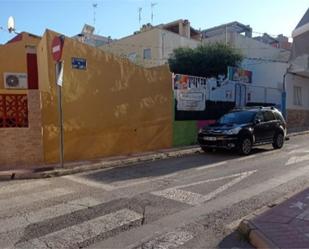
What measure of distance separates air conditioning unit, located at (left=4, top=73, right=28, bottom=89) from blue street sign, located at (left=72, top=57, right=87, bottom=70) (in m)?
2.78

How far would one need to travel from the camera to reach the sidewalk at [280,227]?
4.90 metres

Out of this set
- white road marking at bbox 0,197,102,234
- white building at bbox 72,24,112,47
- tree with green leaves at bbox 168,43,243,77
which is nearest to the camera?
white road marking at bbox 0,197,102,234

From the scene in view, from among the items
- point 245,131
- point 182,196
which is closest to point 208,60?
point 245,131

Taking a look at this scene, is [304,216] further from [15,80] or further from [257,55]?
[257,55]

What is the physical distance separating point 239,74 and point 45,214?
797 inches

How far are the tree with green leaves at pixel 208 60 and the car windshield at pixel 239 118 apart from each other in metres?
12.9

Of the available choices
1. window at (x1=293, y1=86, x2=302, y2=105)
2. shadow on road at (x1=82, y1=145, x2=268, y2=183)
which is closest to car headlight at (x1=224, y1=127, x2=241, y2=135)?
shadow on road at (x1=82, y1=145, x2=268, y2=183)

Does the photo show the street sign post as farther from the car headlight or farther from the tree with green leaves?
the tree with green leaves

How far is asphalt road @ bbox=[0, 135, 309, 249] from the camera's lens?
543 cm

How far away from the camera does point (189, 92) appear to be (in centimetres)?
1762

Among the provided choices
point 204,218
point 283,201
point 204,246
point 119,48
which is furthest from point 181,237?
point 119,48

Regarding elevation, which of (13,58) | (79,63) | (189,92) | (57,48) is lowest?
(189,92)

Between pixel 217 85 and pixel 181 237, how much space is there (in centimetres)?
1487

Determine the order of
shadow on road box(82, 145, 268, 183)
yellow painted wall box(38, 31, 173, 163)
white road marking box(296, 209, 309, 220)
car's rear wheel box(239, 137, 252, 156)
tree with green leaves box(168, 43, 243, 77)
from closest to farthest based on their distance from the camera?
white road marking box(296, 209, 309, 220), shadow on road box(82, 145, 268, 183), yellow painted wall box(38, 31, 173, 163), car's rear wheel box(239, 137, 252, 156), tree with green leaves box(168, 43, 243, 77)
